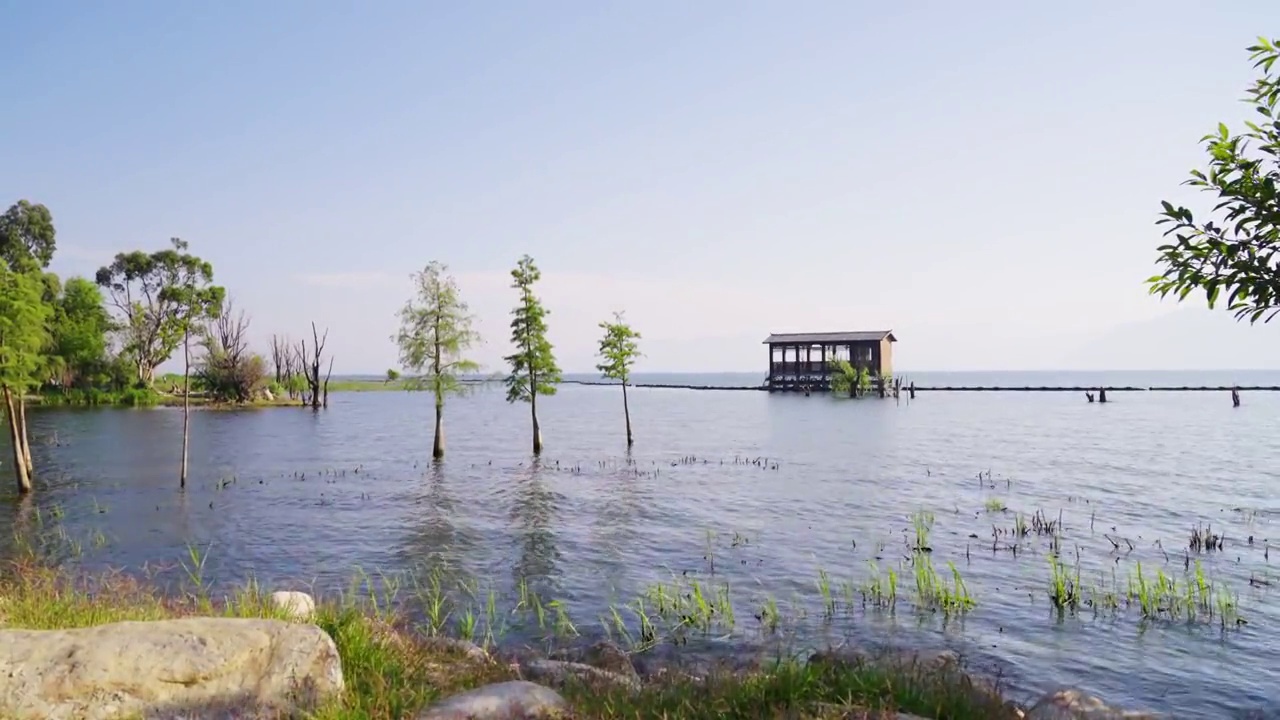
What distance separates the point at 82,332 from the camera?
74750 mm

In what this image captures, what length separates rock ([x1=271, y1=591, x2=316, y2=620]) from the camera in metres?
8.49

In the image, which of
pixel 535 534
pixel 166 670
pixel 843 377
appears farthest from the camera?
pixel 843 377

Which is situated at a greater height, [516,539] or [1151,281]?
[1151,281]

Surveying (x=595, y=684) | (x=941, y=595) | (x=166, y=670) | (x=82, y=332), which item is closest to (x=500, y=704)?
(x=595, y=684)

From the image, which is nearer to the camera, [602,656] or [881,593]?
[602,656]

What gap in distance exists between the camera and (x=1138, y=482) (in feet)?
95.0

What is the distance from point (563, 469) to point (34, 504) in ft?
63.6

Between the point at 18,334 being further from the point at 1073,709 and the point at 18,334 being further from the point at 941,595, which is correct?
the point at 1073,709

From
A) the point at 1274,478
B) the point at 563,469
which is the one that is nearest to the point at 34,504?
the point at 563,469

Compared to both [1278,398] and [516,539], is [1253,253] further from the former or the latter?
[1278,398]

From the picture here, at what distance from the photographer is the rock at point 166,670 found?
5621mm

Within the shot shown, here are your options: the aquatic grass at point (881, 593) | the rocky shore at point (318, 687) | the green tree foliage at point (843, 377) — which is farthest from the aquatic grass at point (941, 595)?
the green tree foliage at point (843, 377)

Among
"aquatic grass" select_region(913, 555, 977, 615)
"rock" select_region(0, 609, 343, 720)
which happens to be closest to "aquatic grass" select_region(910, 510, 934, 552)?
"aquatic grass" select_region(913, 555, 977, 615)

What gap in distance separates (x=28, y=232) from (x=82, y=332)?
48.1 feet
